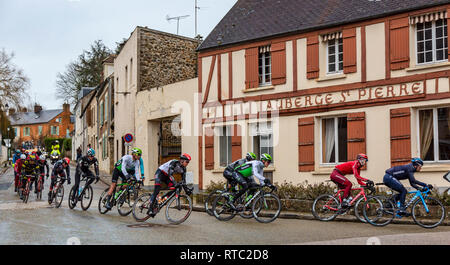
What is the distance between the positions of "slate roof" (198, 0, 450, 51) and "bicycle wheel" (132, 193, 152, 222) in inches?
355

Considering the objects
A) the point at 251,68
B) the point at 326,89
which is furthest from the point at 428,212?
the point at 251,68

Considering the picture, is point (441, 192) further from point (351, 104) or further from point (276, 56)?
point (276, 56)

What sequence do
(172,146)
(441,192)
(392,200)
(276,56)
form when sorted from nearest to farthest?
(392,200), (441,192), (276,56), (172,146)

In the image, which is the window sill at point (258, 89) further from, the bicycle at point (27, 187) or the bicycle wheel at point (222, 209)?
the bicycle at point (27, 187)

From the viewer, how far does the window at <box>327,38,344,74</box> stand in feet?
61.8

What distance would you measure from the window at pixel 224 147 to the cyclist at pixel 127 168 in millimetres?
7562

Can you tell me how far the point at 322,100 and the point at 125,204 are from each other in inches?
309

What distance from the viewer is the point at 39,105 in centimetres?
11550

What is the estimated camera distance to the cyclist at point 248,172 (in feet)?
44.5

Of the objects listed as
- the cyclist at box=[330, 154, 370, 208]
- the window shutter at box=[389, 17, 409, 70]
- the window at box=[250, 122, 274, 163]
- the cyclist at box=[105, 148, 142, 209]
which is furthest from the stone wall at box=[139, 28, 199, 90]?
the cyclist at box=[330, 154, 370, 208]

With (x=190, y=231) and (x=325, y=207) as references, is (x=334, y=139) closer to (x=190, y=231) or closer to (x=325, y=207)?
(x=325, y=207)

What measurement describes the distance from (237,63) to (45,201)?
27.9ft

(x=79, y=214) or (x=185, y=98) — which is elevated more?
(x=185, y=98)
